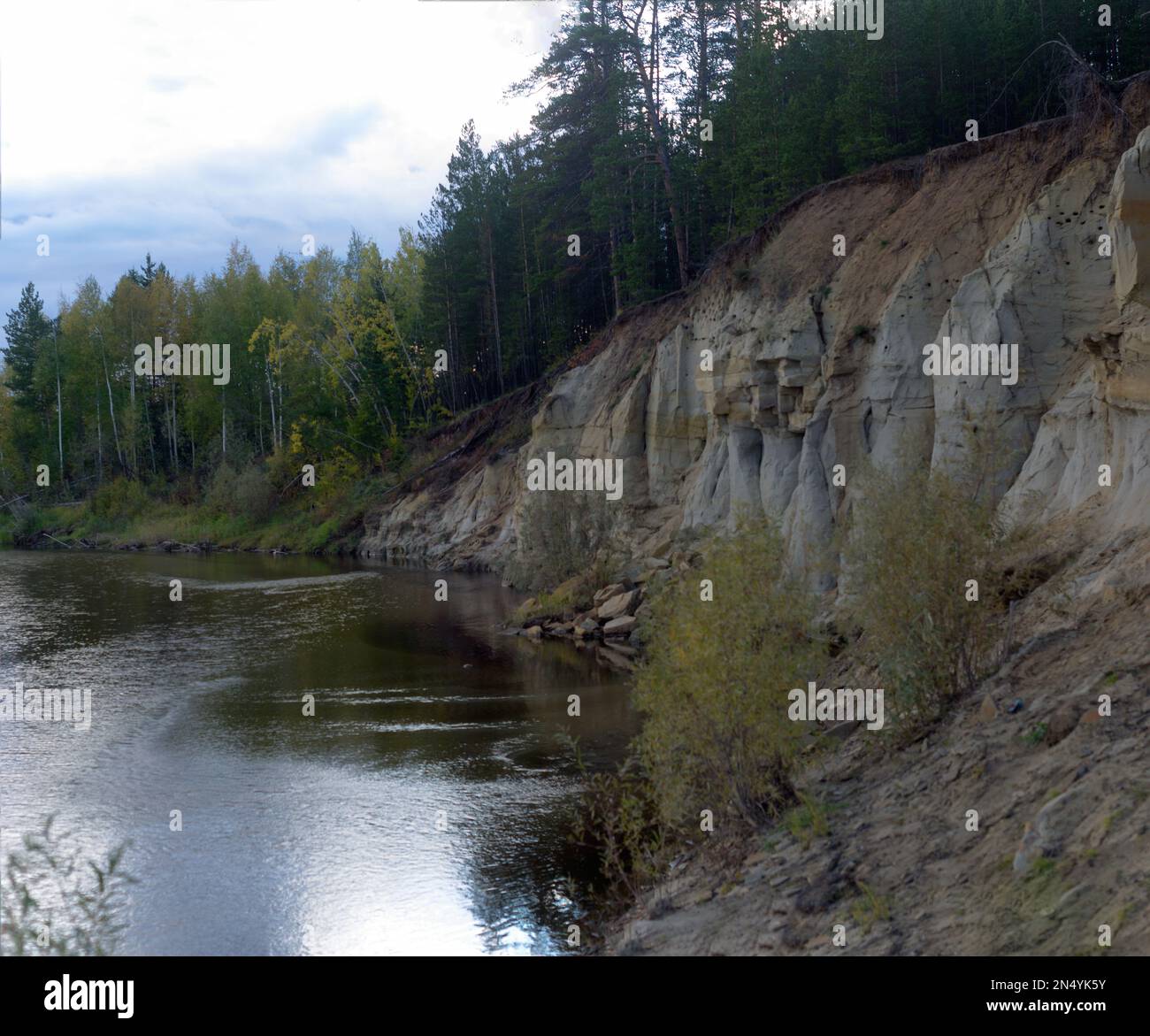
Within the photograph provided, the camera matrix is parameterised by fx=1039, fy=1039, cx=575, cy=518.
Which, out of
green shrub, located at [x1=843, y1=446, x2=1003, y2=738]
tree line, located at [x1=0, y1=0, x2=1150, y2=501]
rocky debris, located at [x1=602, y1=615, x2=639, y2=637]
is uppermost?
tree line, located at [x1=0, y1=0, x2=1150, y2=501]

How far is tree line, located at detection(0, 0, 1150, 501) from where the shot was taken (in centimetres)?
2714

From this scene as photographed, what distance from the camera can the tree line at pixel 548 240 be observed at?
89.0ft

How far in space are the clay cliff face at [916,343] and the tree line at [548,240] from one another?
235 cm

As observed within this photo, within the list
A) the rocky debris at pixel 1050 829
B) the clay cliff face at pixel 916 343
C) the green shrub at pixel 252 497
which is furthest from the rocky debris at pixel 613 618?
the green shrub at pixel 252 497

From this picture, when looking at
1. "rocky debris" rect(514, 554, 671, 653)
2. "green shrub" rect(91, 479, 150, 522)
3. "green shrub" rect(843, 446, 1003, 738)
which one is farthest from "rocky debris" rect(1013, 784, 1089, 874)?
"green shrub" rect(91, 479, 150, 522)

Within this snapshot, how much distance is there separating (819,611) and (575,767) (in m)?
6.36

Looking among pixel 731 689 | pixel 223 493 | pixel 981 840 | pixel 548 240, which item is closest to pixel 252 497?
pixel 223 493

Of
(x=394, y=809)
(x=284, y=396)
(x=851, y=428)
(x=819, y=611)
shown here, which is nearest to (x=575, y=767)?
(x=394, y=809)

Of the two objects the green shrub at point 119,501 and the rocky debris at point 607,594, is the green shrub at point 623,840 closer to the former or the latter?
the rocky debris at point 607,594

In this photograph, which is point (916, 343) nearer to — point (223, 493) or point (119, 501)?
point (223, 493)

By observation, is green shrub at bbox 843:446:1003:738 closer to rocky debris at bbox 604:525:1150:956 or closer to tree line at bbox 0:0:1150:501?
rocky debris at bbox 604:525:1150:956

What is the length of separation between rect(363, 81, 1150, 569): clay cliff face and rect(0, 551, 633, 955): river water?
5013 mm

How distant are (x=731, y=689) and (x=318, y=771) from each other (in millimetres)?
8239

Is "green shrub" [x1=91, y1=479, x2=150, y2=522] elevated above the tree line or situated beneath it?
situated beneath
